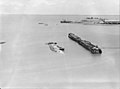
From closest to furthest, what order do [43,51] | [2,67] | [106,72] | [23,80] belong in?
[23,80] → [106,72] → [2,67] → [43,51]

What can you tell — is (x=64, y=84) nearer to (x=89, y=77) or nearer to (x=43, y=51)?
(x=89, y=77)

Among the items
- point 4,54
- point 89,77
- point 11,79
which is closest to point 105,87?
point 89,77

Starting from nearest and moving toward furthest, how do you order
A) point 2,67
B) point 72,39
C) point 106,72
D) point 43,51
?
1. point 106,72
2. point 2,67
3. point 43,51
4. point 72,39

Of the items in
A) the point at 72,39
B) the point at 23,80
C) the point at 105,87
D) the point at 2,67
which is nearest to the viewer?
the point at 105,87

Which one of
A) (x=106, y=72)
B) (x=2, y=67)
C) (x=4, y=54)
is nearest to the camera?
(x=106, y=72)

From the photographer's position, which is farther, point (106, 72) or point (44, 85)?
point (106, 72)

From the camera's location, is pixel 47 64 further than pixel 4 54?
No

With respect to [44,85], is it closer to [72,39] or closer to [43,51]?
[43,51]

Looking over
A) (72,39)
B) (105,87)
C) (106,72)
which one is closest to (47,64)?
(106,72)
